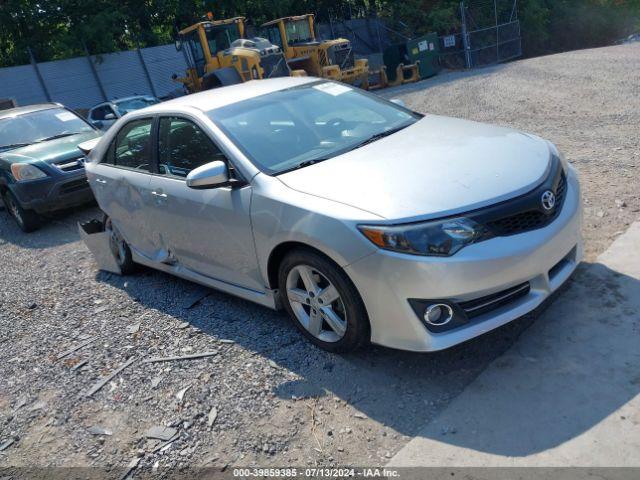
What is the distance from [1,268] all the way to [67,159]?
6.26ft

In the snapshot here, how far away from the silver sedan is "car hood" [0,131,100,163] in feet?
12.3

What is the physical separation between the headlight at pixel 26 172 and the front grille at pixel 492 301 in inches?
263

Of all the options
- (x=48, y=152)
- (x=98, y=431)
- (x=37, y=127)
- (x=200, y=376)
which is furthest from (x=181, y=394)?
Result: (x=37, y=127)

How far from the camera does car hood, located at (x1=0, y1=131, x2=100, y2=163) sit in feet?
25.8

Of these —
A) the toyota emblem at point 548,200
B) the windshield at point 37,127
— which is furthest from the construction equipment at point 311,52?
the toyota emblem at point 548,200

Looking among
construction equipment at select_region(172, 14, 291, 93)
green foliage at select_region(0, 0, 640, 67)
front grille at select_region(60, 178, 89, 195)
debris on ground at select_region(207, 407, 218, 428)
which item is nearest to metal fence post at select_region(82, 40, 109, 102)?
green foliage at select_region(0, 0, 640, 67)

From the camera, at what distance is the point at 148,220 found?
4594 mm

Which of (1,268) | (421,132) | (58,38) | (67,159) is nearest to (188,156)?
(421,132)

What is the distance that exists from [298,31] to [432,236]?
19.4 meters

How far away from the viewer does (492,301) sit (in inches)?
117

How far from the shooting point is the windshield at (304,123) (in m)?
3.75

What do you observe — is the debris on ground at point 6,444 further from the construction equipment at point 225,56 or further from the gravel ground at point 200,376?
the construction equipment at point 225,56

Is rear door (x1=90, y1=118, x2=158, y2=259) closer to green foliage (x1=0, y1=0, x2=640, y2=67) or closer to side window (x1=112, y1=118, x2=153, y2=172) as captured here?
side window (x1=112, y1=118, x2=153, y2=172)

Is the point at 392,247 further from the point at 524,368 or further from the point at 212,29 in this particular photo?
the point at 212,29
